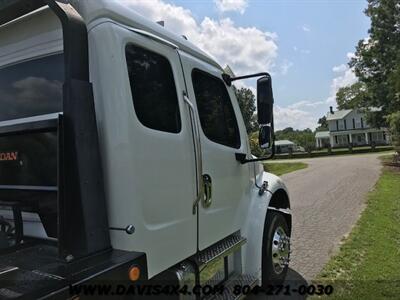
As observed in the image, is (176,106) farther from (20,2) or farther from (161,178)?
(20,2)

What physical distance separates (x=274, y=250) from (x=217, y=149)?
1.58m

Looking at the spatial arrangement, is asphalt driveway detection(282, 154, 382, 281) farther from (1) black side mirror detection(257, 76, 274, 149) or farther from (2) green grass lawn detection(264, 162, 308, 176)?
(2) green grass lawn detection(264, 162, 308, 176)

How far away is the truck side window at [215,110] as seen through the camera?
3.48 metres

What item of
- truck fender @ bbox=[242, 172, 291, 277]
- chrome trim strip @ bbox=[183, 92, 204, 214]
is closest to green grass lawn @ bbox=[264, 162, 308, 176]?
truck fender @ bbox=[242, 172, 291, 277]

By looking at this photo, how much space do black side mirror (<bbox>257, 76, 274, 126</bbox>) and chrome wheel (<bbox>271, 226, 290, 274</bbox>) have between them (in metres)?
1.46

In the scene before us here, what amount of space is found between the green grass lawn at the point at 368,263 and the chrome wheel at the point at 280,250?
0.65 m

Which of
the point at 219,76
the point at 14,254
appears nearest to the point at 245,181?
the point at 219,76

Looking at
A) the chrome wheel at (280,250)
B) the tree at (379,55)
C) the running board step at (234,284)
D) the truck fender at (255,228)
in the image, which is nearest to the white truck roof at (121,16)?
the truck fender at (255,228)

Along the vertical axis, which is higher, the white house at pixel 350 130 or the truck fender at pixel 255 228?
the white house at pixel 350 130

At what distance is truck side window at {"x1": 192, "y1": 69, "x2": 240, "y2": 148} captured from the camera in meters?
3.48

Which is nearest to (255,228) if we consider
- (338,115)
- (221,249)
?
(221,249)

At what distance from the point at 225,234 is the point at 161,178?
1203 mm

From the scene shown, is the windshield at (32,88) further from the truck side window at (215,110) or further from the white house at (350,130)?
the white house at (350,130)

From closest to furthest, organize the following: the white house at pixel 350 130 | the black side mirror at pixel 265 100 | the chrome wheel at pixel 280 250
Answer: the black side mirror at pixel 265 100
the chrome wheel at pixel 280 250
the white house at pixel 350 130
